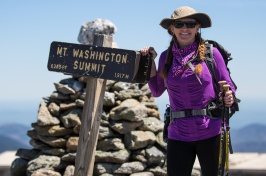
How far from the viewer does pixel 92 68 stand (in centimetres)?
630

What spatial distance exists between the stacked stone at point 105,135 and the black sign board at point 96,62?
8.83 feet

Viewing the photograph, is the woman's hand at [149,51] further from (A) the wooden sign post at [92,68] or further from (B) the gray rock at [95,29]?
(B) the gray rock at [95,29]

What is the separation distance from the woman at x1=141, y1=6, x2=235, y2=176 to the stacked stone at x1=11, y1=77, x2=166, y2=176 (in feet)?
11.7

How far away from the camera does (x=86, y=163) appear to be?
6508 mm

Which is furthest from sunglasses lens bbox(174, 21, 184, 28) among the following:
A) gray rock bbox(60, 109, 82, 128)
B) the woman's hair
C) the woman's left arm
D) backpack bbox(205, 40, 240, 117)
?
gray rock bbox(60, 109, 82, 128)

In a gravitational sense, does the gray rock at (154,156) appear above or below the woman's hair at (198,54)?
below

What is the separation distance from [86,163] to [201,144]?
1.85m

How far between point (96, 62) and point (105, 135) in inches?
116

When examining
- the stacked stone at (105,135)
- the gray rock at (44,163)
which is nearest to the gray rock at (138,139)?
the stacked stone at (105,135)

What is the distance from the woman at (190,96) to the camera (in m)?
5.19

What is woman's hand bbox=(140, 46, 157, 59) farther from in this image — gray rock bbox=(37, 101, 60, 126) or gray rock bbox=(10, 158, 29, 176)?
gray rock bbox=(10, 158, 29, 176)

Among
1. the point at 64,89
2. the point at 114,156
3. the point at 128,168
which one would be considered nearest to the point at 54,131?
the point at 64,89

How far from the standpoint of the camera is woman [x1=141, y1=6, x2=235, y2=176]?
17.0 feet

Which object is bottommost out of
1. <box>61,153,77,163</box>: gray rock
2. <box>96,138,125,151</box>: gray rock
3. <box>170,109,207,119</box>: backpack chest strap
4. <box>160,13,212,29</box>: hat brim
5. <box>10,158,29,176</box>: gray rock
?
<box>10,158,29,176</box>: gray rock
